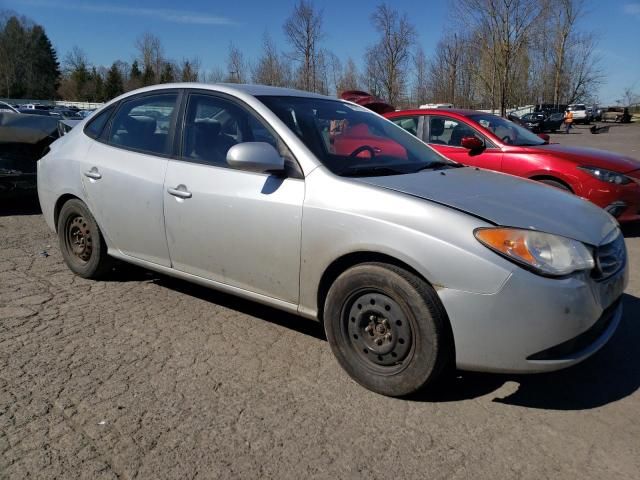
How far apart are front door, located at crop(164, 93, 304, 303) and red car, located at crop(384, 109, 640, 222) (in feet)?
8.94

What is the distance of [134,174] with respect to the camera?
380 centimetres

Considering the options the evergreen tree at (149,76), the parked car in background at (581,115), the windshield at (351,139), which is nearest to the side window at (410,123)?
the windshield at (351,139)

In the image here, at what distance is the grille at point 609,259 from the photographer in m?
2.64

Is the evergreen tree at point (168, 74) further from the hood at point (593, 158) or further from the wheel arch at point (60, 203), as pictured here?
the wheel arch at point (60, 203)

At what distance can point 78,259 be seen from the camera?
458 cm

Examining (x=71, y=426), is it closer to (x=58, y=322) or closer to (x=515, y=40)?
(x=58, y=322)

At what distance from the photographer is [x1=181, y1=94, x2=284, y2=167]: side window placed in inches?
135

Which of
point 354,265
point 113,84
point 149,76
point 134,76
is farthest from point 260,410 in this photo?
point 113,84

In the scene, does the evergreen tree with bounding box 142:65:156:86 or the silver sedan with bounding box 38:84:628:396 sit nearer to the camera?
the silver sedan with bounding box 38:84:628:396

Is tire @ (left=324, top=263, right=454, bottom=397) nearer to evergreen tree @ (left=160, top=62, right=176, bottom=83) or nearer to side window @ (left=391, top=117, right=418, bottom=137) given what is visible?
side window @ (left=391, top=117, right=418, bottom=137)

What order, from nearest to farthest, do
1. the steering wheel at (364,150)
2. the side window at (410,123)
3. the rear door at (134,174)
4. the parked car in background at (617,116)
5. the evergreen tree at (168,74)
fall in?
the steering wheel at (364,150) → the rear door at (134,174) → the side window at (410,123) → the parked car in background at (617,116) → the evergreen tree at (168,74)

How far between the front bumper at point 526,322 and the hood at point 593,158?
4.17 meters


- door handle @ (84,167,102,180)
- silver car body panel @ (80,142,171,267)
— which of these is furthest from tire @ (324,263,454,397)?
door handle @ (84,167,102,180)

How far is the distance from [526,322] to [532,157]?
4.50 m
